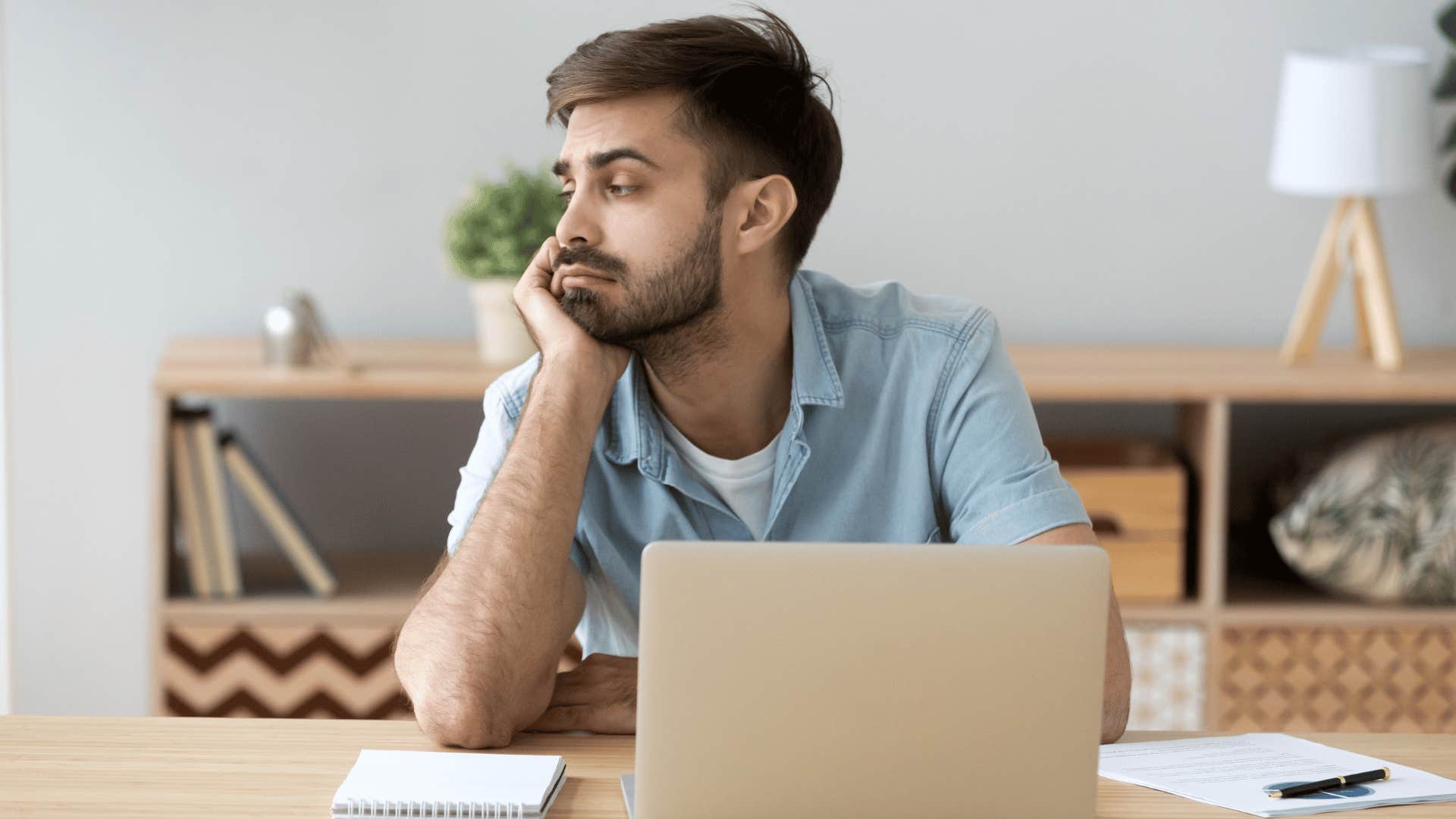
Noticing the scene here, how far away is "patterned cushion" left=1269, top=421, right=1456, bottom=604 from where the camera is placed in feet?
7.58

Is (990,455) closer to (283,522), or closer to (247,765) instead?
(247,765)

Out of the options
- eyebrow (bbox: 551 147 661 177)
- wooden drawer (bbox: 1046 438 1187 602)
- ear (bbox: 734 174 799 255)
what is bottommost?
wooden drawer (bbox: 1046 438 1187 602)

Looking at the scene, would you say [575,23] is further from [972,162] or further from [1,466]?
[1,466]

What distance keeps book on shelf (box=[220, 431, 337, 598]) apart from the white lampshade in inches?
66.1

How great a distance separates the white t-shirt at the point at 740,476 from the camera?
5.10ft

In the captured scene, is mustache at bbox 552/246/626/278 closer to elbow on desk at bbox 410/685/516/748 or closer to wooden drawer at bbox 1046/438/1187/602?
elbow on desk at bbox 410/685/516/748

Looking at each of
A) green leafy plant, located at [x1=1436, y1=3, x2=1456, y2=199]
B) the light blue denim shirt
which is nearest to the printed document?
the light blue denim shirt

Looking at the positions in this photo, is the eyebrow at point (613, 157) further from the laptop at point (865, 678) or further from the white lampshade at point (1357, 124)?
the white lampshade at point (1357, 124)

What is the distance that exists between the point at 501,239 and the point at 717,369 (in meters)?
0.89

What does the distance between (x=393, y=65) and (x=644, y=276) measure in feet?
4.20

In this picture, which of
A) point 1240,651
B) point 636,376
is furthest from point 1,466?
point 1240,651

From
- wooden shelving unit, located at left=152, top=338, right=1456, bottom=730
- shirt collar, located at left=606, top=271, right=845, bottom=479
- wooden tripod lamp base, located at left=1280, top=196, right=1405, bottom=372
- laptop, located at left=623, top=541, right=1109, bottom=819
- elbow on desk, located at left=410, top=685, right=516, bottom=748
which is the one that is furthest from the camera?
wooden tripod lamp base, located at left=1280, top=196, right=1405, bottom=372

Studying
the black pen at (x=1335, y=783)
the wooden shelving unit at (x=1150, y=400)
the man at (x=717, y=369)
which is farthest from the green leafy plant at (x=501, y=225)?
the black pen at (x=1335, y=783)

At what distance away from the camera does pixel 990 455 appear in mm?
1477
